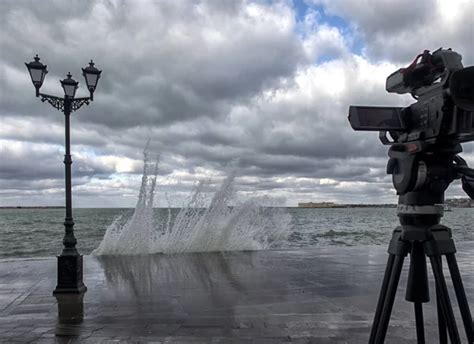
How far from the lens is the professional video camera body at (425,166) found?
2.35 meters

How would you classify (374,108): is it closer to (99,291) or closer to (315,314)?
(315,314)

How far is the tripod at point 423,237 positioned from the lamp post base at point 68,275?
6.27 meters

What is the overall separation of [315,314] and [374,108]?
4476mm

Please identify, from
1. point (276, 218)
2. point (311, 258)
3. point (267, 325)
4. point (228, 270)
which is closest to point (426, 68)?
point (267, 325)

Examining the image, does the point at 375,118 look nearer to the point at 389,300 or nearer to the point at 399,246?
the point at 399,246

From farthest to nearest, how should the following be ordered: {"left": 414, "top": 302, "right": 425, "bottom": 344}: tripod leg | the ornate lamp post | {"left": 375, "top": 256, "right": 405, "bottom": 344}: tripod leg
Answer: the ornate lamp post → {"left": 414, "top": 302, "right": 425, "bottom": 344}: tripod leg → {"left": 375, "top": 256, "right": 405, "bottom": 344}: tripod leg

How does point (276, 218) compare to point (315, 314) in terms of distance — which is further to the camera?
point (276, 218)

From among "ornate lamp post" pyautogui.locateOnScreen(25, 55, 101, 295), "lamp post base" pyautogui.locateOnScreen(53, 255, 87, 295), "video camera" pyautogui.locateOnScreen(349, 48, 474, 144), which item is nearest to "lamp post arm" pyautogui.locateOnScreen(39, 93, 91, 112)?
"ornate lamp post" pyautogui.locateOnScreen(25, 55, 101, 295)

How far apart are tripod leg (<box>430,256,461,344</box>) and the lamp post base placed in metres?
6.62

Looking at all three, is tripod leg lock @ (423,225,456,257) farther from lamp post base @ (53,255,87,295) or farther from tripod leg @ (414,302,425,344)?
lamp post base @ (53,255,87,295)

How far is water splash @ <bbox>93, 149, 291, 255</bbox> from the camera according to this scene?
48.8ft

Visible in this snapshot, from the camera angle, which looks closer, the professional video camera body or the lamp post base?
the professional video camera body

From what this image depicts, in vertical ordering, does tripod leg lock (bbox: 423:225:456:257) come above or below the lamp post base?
above

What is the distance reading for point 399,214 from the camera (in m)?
2.66
